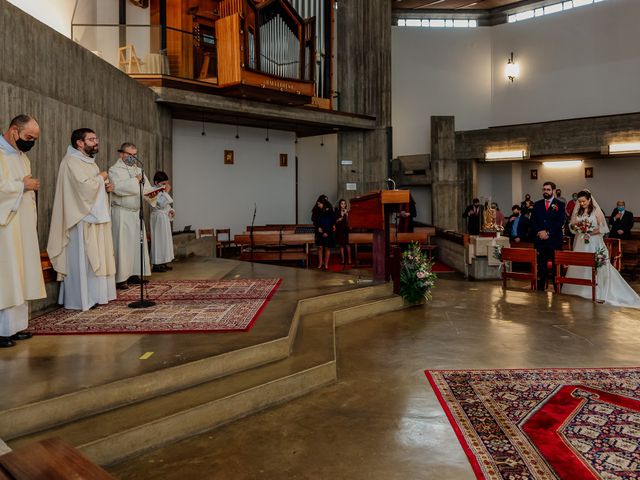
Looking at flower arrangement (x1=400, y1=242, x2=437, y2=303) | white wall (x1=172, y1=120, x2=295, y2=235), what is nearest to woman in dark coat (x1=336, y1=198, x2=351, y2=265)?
white wall (x1=172, y1=120, x2=295, y2=235)

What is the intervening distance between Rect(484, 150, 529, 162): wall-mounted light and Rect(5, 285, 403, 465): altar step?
10.0 metres

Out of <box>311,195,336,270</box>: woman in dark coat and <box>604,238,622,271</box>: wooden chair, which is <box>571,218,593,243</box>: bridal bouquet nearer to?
<box>604,238,622,271</box>: wooden chair

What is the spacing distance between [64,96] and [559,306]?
607 cm

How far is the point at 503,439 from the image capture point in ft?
9.12

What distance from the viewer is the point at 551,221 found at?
7.28 metres

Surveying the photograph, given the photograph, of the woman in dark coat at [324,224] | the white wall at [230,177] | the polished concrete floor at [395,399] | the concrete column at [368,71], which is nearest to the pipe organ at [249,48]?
the concrete column at [368,71]

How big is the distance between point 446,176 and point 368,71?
11.0 feet

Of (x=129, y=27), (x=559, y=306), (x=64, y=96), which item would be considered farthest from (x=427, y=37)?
(x=64, y=96)

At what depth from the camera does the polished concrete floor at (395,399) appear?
2527 mm

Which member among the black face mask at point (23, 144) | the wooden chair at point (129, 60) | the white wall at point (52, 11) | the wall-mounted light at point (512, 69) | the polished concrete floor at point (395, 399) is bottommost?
the polished concrete floor at point (395, 399)

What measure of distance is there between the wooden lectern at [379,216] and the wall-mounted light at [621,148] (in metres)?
7.81

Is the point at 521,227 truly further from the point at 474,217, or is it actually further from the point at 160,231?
the point at 160,231

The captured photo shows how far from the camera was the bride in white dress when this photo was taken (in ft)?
22.0

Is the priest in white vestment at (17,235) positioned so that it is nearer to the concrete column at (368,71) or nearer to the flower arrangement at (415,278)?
the flower arrangement at (415,278)
